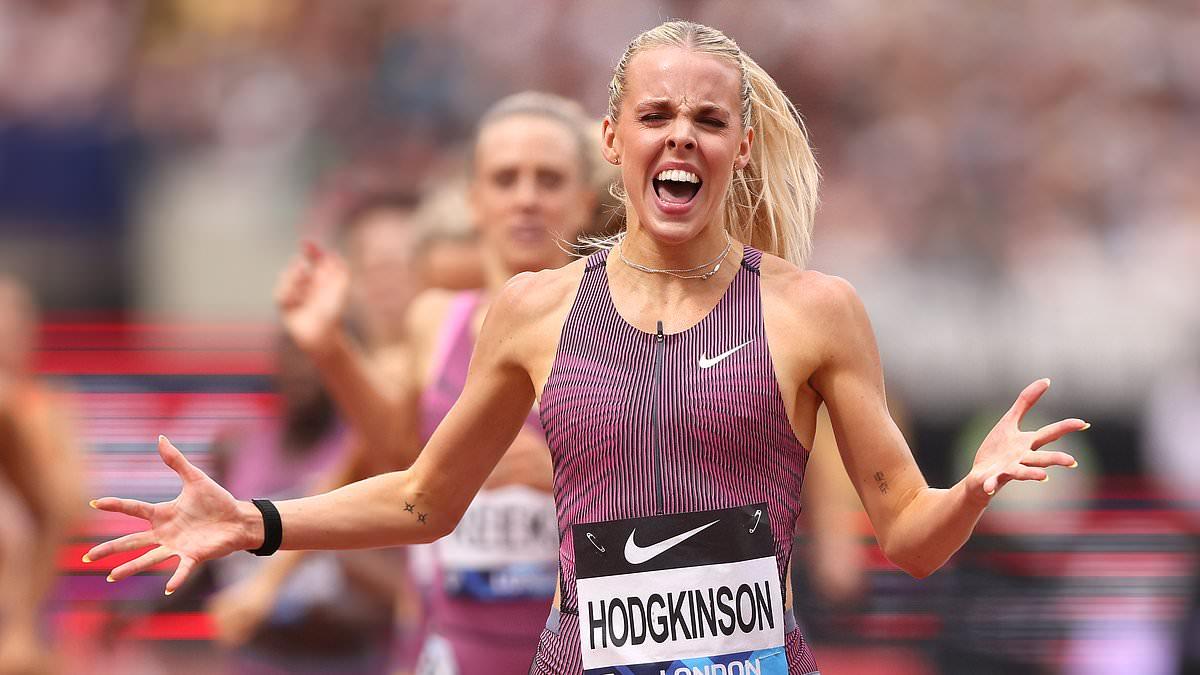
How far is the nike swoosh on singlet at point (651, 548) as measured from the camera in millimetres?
3176

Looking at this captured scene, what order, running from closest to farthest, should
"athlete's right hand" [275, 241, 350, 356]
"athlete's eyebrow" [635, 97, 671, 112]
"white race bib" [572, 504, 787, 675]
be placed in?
"white race bib" [572, 504, 787, 675]
"athlete's eyebrow" [635, 97, 671, 112]
"athlete's right hand" [275, 241, 350, 356]

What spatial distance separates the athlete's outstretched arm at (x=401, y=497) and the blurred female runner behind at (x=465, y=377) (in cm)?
136

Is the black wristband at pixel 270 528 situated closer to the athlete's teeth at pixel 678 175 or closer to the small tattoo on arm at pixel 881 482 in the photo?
the athlete's teeth at pixel 678 175

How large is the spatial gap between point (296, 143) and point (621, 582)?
7.78 meters

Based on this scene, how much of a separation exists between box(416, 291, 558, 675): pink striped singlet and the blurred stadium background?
2769mm

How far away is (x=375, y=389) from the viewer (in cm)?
519

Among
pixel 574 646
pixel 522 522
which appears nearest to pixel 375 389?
pixel 522 522

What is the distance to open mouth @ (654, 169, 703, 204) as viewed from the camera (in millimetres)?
3242

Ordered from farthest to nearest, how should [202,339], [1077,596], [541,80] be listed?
[541,80], [202,339], [1077,596]

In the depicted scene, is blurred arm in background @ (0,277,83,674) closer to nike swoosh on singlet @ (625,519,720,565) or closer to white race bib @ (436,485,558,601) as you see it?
white race bib @ (436,485,558,601)

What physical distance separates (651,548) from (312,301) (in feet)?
6.12

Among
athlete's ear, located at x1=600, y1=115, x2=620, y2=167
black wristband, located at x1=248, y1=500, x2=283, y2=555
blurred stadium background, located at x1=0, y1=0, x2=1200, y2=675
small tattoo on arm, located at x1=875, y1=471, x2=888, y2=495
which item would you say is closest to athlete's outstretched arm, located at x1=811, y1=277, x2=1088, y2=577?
small tattoo on arm, located at x1=875, y1=471, x2=888, y2=495

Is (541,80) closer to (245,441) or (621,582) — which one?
(245,441)

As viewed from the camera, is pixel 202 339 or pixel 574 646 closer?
pixel 574 646
